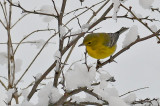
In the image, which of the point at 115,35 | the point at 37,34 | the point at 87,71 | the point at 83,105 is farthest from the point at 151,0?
the point at 37,34

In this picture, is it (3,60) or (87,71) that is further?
(3,60)

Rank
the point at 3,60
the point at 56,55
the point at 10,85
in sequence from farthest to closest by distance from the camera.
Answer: the point at 3,60 < the point at 10,85 < the point at 56,55

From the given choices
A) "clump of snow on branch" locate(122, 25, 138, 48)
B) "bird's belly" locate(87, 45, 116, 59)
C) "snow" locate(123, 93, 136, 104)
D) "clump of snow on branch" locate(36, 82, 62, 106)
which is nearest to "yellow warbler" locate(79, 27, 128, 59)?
"bird's belly" locate(87, 45, 116, 59)

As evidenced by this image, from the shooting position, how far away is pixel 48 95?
1.83 meters

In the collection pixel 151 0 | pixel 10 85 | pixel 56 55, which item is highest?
pixel 151 0

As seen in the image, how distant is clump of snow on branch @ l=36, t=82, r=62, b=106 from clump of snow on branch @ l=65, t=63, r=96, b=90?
14cm

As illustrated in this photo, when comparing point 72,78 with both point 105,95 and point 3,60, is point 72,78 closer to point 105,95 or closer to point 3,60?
point 105,95

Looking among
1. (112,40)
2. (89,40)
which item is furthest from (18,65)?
(112,40)

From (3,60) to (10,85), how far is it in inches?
19.8

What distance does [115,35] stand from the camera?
3.46 metres

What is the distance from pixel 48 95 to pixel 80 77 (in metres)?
0.30

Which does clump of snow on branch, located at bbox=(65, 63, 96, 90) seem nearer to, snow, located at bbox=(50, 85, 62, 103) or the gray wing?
snow, located at bbox=(50, 85, 62, 103)

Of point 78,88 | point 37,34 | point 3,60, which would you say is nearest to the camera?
point 78,88

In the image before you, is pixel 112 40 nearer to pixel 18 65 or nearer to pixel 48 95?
pixel 18 65
